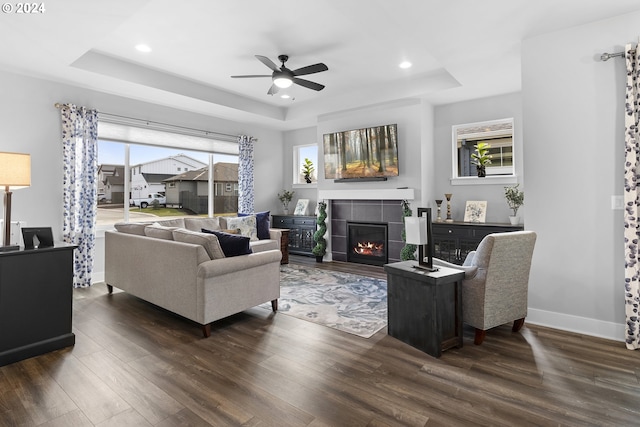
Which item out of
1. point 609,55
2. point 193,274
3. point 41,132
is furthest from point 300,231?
point 609,55

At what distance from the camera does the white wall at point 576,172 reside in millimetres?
2908

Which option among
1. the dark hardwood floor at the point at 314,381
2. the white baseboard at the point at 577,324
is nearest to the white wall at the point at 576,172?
the white baseboard at the point at 577,324

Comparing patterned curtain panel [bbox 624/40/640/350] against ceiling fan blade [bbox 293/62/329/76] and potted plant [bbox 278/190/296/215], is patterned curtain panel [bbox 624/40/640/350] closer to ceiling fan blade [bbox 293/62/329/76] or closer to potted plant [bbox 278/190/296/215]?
ceiling fan blade [bbox 293/62/329/76]

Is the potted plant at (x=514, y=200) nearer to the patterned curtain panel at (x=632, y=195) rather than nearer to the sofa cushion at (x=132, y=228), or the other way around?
the patterned curtain panel at (x=632, y=195)

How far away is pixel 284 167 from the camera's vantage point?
7887 mm

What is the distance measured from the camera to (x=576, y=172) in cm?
308

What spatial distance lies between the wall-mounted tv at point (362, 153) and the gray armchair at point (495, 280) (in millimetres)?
2938

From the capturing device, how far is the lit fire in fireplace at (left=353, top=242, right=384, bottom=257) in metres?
5.98

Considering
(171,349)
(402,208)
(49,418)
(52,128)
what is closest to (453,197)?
(402,208)

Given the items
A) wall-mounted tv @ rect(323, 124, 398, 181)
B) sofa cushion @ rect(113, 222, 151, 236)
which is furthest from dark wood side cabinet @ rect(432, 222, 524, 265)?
sofa cushion @ rect(113, 222, 151, 236)

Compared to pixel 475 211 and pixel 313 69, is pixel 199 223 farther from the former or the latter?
pixel 475 211

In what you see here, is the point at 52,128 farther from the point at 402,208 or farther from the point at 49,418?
the point at 402,208

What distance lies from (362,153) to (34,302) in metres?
4.83

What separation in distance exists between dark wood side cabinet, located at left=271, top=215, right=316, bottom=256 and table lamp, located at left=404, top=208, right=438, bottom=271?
393cm
